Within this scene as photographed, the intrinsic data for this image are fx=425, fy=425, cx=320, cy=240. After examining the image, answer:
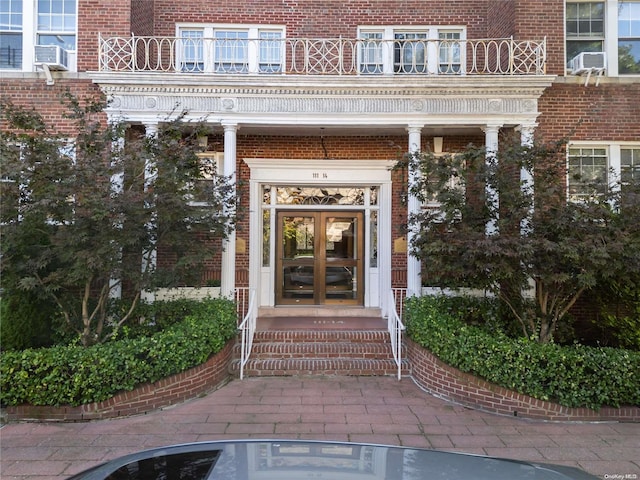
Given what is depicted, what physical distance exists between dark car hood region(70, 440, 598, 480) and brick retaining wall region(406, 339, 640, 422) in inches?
133

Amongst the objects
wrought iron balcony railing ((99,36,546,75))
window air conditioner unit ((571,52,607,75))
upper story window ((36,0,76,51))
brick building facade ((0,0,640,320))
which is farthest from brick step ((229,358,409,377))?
upper story window ((36,0,76,51))

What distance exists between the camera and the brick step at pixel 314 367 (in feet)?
21.3

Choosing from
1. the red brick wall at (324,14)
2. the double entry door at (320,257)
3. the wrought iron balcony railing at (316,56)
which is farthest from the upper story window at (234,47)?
the double entry door at (320,257)

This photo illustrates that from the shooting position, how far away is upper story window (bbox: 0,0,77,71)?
8.36 meters

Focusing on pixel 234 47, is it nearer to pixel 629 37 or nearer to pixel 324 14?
pixel 324 14

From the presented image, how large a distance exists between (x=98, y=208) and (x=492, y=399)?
5.39m

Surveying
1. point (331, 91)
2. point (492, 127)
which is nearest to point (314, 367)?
point (331, 91)

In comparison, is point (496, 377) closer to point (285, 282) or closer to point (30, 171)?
point (285, 282)

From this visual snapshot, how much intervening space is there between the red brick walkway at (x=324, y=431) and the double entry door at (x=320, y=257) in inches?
148

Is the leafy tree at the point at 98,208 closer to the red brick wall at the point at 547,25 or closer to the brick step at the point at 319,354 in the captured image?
the brick step at the point at 319,354

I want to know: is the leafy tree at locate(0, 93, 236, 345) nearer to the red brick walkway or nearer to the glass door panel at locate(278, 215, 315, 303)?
the red brick walkway

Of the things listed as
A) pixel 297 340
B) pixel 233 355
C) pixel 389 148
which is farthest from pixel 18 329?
pixel 389 148

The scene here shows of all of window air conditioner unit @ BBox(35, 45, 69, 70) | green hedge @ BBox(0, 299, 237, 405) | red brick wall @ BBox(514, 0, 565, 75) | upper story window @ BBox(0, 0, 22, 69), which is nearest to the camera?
green hedge @ BBox(0, 299, 237, 405)

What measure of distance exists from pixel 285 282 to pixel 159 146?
4.48 metres
